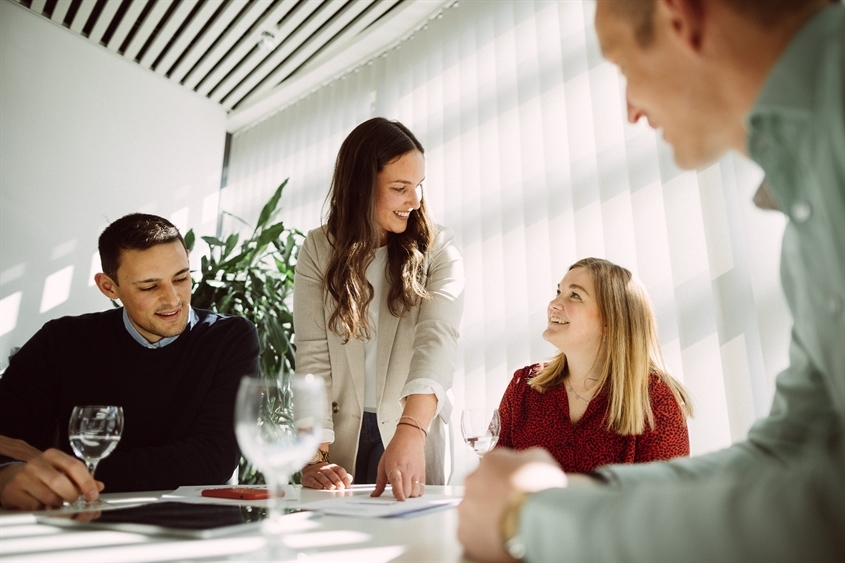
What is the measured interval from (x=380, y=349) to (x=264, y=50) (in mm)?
3398

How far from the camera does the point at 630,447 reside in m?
2.06

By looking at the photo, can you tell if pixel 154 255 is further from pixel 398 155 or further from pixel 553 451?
pixel 553 451

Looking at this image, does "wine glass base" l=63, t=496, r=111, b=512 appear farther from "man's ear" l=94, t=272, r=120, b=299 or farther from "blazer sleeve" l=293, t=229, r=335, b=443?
"man's ear" l=94, t=272, r=120, b=299

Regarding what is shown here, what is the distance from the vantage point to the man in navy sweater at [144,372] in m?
1.56

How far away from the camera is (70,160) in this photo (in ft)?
14.4

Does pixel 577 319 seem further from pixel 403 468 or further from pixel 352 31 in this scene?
pixel 352 31

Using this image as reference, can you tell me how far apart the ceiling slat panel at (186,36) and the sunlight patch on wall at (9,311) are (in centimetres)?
217

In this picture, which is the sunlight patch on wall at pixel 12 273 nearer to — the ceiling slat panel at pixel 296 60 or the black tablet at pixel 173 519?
the ceiling slat panel at pixel 296 60

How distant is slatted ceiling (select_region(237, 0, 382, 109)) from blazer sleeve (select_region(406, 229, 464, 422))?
8.62ft

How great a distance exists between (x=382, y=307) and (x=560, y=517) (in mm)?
1465

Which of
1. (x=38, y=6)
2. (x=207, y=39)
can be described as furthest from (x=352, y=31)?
(x=38, y=6)

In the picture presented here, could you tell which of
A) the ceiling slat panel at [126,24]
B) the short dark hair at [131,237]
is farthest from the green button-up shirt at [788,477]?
the ceiling slat panel at [126,24]

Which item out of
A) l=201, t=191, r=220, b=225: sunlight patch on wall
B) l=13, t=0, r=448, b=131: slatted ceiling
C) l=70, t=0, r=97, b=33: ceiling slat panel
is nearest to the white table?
l=13, t=0, r=448, b=131: slatted ceiling

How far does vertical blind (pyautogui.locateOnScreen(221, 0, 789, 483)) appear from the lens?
7.41 ft
